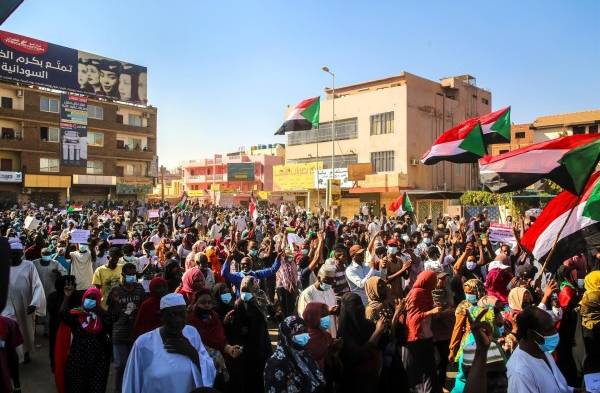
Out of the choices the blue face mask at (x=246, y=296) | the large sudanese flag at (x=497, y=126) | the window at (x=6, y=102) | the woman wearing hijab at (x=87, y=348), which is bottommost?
the woman wearing hijab at (x=87, y=348)

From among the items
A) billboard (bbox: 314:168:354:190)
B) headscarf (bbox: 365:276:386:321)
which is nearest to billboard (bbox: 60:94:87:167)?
billboard (bbox: 314:168:354:190)

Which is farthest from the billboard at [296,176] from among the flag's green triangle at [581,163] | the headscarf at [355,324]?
the headscarf at [355,324]

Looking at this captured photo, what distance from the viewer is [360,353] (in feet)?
12.3

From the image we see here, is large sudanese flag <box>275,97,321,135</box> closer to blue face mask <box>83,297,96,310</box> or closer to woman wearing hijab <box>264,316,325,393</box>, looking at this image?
blue face mask <box>83,297,96,310</box>

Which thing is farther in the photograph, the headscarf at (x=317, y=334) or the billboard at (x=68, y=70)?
the billboard at (x=68, y=70)

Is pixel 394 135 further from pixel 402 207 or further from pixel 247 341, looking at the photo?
pixel 247 341

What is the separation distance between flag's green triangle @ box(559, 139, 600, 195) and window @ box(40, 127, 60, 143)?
145ft

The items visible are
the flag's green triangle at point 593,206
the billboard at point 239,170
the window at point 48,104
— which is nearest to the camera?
the flag's green triangle at point 593,206

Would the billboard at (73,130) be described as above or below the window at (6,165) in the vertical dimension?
above

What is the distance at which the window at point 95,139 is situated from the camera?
4584 centimetres

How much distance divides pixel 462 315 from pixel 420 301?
0.42 metres

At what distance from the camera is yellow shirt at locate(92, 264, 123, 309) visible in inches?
251

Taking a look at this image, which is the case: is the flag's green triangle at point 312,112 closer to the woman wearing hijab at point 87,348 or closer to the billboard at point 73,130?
the woman wearing hijab at point 87,348

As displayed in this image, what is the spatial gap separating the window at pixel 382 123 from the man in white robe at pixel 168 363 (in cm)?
3184
